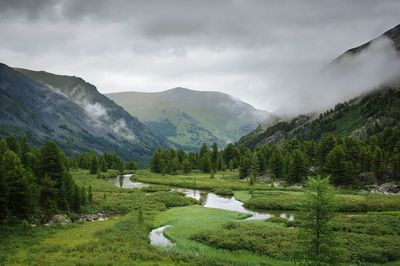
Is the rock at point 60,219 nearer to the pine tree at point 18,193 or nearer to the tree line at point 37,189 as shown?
the tree line at point 37,189

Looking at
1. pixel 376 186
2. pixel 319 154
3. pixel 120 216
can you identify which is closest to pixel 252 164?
pixel 319 154

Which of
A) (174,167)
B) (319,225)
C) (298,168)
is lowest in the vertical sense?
(319,225)

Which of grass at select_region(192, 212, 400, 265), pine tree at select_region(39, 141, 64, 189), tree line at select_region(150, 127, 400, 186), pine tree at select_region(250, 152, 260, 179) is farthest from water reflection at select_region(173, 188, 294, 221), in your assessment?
pine tree at select_region(39, 141, 64, 189)

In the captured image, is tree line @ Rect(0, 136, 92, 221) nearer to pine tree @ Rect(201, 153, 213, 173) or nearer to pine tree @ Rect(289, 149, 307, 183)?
pine tree @ Rect(289, 149, 307, 183)

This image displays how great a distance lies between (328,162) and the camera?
119m

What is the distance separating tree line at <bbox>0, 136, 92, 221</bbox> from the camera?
190 ft

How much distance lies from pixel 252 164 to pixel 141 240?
107 meters

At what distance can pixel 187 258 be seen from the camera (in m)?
44.9

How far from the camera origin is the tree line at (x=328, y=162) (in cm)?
11806

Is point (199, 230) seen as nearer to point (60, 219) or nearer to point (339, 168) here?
point (60, 219)

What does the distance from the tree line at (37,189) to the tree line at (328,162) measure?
75.4 metres

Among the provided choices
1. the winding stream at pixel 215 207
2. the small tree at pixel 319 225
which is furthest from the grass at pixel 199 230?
the small tree at pixel 319 225

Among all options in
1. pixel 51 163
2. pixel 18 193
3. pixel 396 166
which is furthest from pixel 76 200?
pixel 396 166

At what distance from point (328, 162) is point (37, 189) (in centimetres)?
8881
